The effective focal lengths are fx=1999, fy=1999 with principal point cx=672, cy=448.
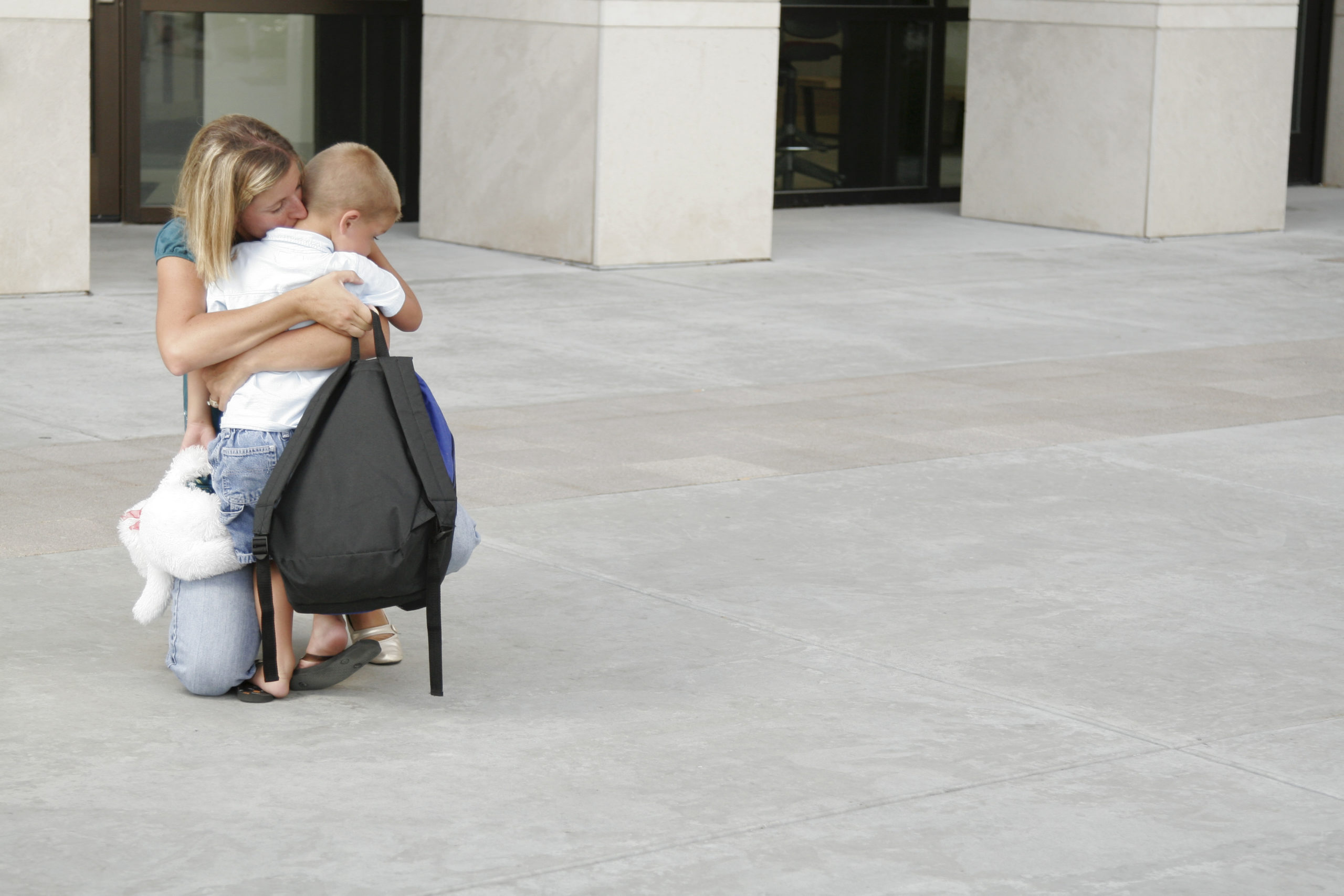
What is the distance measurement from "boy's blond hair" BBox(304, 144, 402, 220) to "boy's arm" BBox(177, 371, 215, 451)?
1.61 ft

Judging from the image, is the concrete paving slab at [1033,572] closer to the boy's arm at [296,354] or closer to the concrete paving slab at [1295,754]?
the concrete paving slab at [1295,754]

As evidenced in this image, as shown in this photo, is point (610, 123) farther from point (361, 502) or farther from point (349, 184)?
point (361, 502)

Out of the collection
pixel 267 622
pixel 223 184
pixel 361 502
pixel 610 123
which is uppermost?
pixel 610 123

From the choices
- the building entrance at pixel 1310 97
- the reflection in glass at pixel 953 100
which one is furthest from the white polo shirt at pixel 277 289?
the building entrance at pixel 1310 97

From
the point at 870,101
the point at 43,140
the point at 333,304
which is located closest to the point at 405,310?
the point at 333,304

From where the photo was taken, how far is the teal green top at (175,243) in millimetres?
4496

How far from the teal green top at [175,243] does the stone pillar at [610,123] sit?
25.6 ft

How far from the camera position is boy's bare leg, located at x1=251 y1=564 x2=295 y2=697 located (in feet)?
15.0

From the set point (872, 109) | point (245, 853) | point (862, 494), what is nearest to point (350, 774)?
point (245, 853)

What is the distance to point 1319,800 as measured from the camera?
4086mm

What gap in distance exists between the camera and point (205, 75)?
46.4 feet

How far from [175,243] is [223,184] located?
0.21m

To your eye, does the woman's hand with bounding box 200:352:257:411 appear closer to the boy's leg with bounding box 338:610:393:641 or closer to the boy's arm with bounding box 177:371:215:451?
the boy's arm with bounding box 177:371:215:451

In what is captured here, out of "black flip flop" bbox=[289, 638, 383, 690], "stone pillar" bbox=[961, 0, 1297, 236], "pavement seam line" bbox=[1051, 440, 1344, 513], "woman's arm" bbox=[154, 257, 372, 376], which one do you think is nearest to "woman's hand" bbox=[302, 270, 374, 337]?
"woman's arm" bbox=[154, 257, 372, 376]
